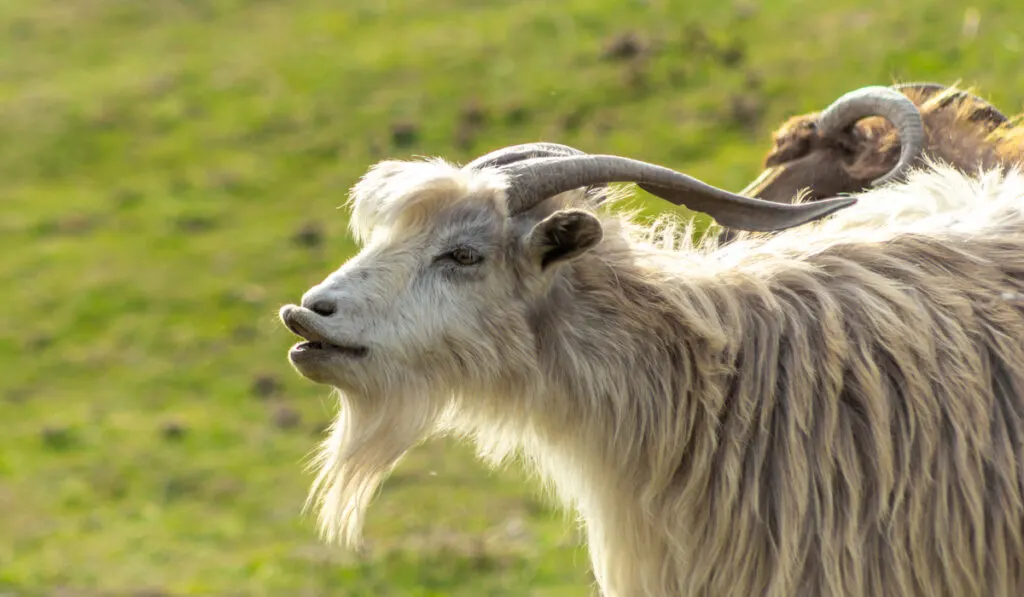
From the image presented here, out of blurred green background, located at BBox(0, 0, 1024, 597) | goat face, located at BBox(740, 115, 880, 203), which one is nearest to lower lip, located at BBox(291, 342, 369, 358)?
goat face, located at BBox(740, 115, 880, 203)

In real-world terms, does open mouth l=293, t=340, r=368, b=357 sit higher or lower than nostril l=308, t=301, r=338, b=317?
lower

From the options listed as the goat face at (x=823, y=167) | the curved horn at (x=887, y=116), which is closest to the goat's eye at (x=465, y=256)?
the curved horn at (x=887, y=116)

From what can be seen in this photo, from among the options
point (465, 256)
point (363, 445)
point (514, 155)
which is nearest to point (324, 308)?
point (465, 256)

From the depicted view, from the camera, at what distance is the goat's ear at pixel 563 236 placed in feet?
14.7

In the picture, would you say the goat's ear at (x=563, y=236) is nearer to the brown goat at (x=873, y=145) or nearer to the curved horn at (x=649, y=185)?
the curved horn at (x=649, y=185)

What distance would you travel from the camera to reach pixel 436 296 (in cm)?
464

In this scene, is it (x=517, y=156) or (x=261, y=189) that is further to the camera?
(x=261, y=189)

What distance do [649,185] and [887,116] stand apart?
1.69m

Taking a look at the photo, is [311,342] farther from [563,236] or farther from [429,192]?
[563,236]

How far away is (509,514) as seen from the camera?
39.7 ft

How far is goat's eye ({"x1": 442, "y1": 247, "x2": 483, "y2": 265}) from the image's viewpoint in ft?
15.3

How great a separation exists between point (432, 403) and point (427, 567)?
20.3 ft

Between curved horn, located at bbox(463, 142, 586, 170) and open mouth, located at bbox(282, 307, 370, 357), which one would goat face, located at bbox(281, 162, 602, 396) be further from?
curved horn, located at bbox(463, 142, 586, 170)

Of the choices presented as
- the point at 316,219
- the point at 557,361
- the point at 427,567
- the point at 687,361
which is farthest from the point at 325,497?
the point at 316,219
